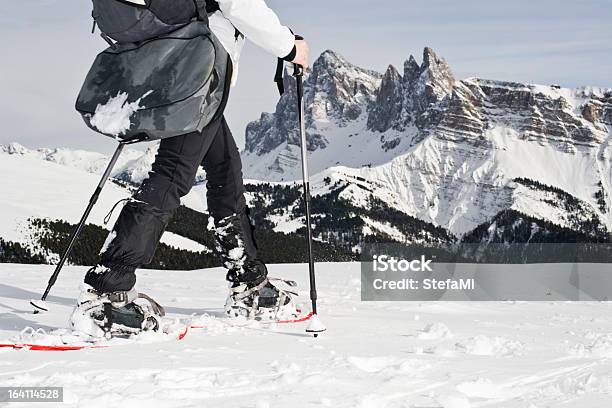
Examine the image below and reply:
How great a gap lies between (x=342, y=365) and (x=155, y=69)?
6.48 ft

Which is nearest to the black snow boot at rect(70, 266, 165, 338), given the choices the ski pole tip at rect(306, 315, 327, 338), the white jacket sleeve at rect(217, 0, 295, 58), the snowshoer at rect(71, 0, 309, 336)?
the snowshoer at rect(71, 0, 309, 336)

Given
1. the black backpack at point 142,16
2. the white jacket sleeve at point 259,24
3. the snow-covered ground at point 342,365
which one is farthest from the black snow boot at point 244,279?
the black backpack at point 142,16

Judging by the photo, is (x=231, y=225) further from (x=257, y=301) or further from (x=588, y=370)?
(x=588, y=370)

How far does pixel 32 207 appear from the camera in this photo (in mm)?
101000

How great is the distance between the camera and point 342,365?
10.0ft

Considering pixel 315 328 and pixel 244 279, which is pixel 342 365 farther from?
pixel 244 279

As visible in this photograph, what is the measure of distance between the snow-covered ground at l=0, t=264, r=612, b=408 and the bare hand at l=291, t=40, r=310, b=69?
1.84 metres

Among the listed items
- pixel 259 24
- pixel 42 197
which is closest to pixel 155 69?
pixel 259 24

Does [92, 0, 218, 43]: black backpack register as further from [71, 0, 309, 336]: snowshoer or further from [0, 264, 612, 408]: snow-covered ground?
[0, 264, 612, 408]: snow-covered ground

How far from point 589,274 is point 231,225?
619cm

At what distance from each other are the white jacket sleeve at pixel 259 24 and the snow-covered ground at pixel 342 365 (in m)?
1.86

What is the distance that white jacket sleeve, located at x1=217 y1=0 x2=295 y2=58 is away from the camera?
366cm

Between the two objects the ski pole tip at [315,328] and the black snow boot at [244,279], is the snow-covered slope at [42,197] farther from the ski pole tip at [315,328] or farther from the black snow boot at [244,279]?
the ski pole tip at [315,328]

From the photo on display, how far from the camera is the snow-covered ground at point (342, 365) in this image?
2.50 meters
